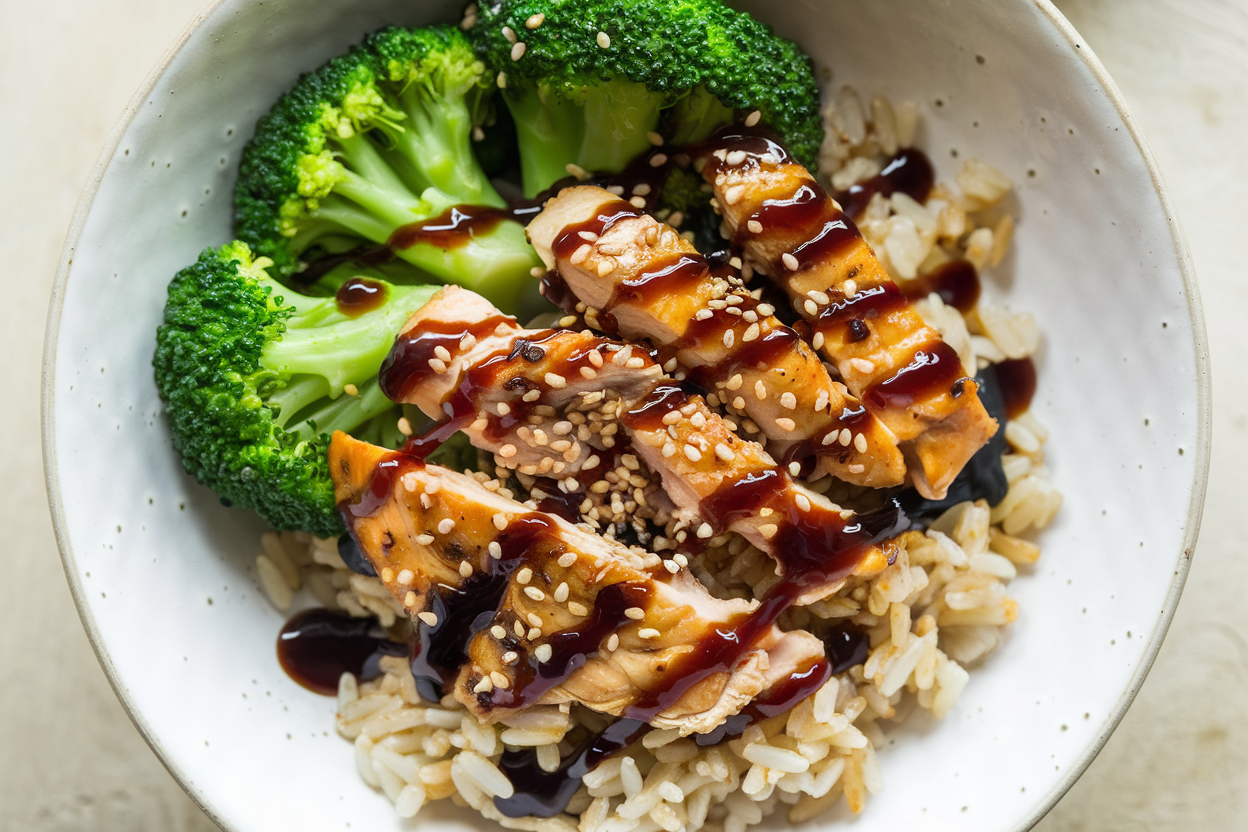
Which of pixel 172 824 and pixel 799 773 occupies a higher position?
pixel 799 773

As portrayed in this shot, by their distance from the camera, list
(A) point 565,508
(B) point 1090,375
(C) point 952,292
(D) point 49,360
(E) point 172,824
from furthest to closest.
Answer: (E) point 172,824
(C) point 952,292
(B) point 1090,375
(A) point 565,508
(D) point 49,360

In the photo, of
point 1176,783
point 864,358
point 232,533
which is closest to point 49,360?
point 232,533

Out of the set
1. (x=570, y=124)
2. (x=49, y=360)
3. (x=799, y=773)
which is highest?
(x=570, y=124)

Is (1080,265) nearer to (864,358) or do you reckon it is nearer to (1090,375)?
(1090,375)

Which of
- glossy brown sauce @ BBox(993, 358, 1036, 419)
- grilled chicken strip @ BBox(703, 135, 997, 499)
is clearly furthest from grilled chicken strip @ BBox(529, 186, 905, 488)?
glossy brown sauce @ BBox(993, 358, 1036, 419)

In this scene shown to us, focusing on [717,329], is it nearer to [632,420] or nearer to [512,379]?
[632,420]

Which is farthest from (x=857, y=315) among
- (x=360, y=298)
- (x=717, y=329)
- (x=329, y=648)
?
(x=329, y=648)
